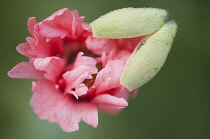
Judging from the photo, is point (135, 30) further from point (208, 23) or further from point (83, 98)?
point (208, 23)

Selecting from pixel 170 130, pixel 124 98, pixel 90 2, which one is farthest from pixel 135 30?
pixel 170 130

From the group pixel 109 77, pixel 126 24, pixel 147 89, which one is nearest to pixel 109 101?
pixel 109 77

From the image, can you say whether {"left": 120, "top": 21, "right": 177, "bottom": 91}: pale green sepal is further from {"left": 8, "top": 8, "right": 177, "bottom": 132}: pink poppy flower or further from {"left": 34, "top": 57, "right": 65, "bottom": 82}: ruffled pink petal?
{"left": 34, "top": 57, "right": 65, "bottom": 82}: ruffled pink petal

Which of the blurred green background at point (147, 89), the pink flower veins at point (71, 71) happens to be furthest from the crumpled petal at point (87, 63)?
the blurred green background at point (147, 89)

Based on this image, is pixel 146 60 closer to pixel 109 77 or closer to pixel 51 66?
pixel 109 77

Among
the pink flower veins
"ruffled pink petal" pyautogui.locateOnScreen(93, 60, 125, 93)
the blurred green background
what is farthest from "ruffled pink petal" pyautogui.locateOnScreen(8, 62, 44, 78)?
the blurred green background
